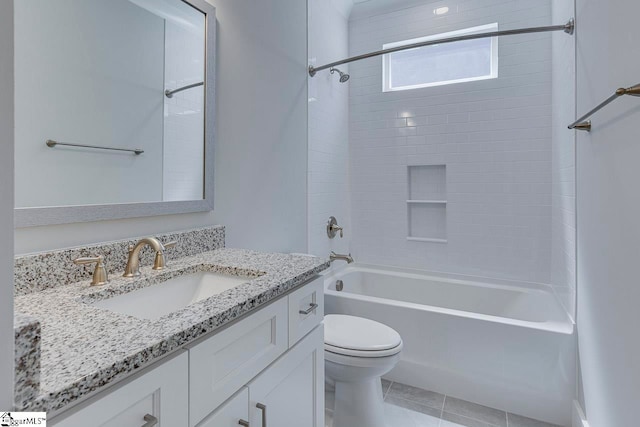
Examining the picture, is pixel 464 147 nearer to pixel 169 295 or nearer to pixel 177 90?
pixel 177 90

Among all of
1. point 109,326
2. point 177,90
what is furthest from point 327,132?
point 109,326

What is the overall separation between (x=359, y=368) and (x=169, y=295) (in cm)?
92

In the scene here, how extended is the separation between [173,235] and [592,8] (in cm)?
186

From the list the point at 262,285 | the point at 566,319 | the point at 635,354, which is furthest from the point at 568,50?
the point at 262,285

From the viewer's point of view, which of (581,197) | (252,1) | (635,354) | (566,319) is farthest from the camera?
(566,319)

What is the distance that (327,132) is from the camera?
2684 millimetres

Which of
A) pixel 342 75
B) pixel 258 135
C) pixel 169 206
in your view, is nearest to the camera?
pixel 169 206

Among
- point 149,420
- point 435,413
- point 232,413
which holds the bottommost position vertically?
point 435,413

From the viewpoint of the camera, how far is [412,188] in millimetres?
2916

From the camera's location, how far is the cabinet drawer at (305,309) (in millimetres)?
1049

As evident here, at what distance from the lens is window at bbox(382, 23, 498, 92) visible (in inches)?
103

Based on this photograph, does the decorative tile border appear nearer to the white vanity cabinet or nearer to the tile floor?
the white vanity cabinet

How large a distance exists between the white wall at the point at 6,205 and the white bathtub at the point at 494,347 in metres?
1.92

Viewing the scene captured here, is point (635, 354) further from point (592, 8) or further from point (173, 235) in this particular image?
point (173, 235)
